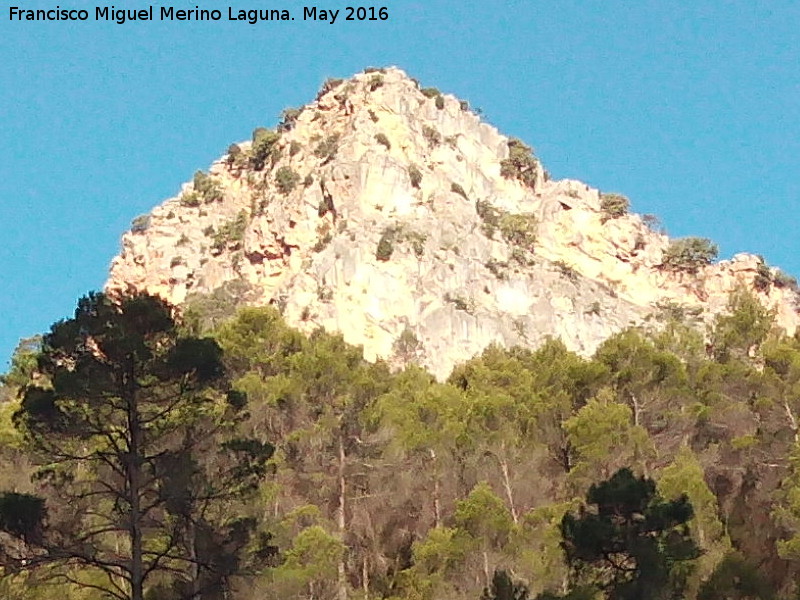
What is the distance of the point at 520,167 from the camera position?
9231cm

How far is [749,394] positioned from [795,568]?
7128 mm

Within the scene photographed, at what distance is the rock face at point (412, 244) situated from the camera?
230 ft

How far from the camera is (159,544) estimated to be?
65.0ft

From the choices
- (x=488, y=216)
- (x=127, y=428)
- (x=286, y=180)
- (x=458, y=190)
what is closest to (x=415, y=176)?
(x=458, y=190)

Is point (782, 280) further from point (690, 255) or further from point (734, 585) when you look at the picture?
point (734, 585)

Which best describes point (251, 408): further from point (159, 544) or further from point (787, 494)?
point (787, 494)

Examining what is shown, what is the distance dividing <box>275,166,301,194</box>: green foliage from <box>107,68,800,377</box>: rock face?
0.49ft

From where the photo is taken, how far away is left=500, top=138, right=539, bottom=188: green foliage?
91.4 metres

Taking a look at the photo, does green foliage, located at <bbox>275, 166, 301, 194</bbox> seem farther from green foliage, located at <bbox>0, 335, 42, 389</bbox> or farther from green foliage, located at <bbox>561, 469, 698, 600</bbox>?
green foliage, located at <bbox>561, 469, 698, 600</bbox>

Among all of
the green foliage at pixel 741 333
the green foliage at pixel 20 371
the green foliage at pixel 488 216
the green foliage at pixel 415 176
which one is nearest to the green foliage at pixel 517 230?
the green foliage at pixel 488 216

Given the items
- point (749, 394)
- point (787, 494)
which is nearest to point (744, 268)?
point (749, 394)

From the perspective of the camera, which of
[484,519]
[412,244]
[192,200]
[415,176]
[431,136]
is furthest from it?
[192,200]

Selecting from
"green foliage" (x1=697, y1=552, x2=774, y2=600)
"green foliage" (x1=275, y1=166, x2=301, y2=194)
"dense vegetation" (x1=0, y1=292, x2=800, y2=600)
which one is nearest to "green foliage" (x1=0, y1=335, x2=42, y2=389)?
"dense vegetation" (x1=0, y1=292, x2=800, y2=600)

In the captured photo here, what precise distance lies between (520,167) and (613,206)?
24.5 ft
